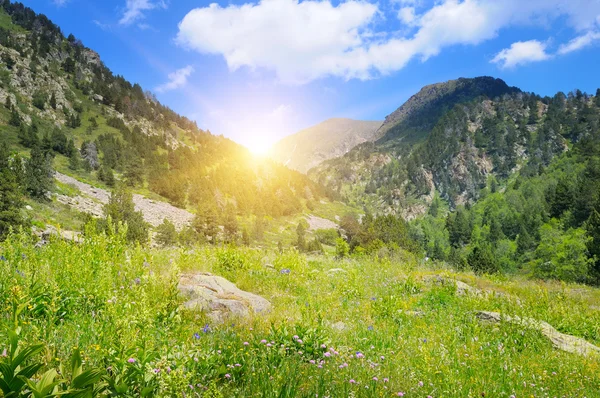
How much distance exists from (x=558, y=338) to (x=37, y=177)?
4034 centimetres

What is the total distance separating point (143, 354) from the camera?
266 cm

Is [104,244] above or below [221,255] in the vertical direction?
above

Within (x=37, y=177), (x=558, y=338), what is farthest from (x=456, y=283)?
(x=37, y=177)

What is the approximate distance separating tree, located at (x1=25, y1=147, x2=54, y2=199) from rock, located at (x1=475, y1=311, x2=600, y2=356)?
37450mm

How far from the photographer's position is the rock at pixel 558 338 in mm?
5996

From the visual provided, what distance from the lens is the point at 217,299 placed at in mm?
6152

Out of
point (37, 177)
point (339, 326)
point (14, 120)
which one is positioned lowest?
point (339, 326)

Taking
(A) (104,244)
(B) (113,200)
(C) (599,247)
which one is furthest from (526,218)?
(A) (104,244)

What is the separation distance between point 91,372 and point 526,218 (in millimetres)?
110837

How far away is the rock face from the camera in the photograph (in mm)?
5633

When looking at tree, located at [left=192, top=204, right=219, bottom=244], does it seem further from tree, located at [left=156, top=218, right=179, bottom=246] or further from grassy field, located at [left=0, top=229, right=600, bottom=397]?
grassy field, located at [left=0, top=229, right=600, bottom=397]

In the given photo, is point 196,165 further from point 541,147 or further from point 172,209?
point 541,147

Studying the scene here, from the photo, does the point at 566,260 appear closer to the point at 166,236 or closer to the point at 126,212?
the point at 166,236

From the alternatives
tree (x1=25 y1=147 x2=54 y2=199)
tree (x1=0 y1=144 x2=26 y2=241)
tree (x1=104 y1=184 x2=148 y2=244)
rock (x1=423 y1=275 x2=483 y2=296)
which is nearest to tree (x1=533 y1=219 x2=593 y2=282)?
rock (x1=423 y1=275 x2=483 y2=296)
